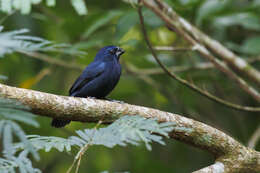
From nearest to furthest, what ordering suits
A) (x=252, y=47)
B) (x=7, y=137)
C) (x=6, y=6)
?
(x=7, y=137) → (x=6, y=6) → (x=252, y=47)

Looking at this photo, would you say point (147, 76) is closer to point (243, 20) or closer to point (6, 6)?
point (243, 20)

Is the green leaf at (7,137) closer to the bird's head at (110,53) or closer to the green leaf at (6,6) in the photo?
the green leaf at (6,6)

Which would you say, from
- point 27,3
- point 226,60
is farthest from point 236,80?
point 27,3

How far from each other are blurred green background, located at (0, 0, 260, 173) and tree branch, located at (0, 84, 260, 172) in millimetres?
1854

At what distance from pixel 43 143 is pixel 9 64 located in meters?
3.45

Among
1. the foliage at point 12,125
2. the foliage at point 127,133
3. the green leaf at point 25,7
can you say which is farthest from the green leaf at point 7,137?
the green leaf at point 25,7

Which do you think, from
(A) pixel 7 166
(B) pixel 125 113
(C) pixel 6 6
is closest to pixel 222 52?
(B) pixel 125 113

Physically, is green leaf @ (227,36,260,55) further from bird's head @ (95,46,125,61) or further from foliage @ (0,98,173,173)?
foliage @ (0,98,173,173)

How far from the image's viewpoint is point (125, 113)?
3096 mm

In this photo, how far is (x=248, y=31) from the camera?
6516 mm

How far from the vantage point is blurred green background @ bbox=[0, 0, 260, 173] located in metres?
5.15

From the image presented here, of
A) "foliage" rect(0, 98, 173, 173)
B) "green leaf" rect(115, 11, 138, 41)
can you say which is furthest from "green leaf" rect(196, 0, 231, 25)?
"foliage" rect(0, 98, 173, 173)

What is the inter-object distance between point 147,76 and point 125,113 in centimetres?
310

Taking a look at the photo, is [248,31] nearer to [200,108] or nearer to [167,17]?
[200,108]
